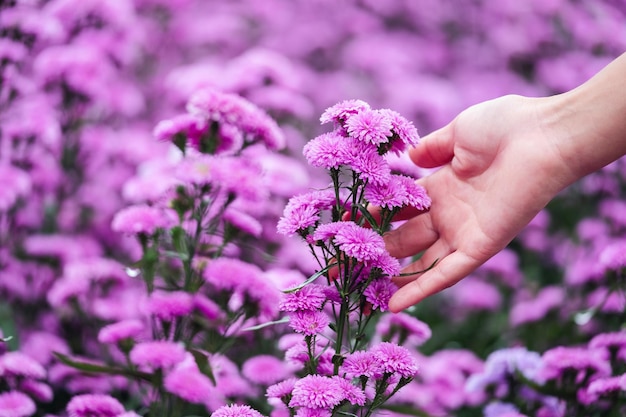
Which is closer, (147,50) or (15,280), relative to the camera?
(15,280)

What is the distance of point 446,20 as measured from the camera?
5.11m

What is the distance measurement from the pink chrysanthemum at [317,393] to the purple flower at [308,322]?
0.29ft

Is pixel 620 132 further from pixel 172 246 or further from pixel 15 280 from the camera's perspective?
pixel 15 280

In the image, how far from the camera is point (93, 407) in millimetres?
1597

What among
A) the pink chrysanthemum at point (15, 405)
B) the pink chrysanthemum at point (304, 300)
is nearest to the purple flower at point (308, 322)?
the pink chrysanthemum at point (304, 300)

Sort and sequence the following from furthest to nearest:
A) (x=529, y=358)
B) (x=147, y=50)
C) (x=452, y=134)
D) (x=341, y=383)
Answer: (x=147, y=50)
(x=529, y=358)
(x=452, y=134)
(x=341, y=383)

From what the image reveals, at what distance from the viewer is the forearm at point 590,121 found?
1.46 meters

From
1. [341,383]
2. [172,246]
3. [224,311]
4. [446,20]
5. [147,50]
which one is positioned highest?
[446,20]

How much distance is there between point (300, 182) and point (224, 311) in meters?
0.73

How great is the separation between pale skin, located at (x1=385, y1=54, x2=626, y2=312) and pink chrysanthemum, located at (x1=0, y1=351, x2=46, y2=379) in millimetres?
950

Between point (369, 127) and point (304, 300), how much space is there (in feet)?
1.12

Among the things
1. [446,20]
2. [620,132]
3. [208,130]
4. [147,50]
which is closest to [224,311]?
[208,130]

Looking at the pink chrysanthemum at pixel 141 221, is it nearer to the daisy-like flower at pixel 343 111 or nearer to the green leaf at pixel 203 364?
the green leaf at pixel 203 364

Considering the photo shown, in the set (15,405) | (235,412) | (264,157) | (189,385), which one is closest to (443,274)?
(235,412)
